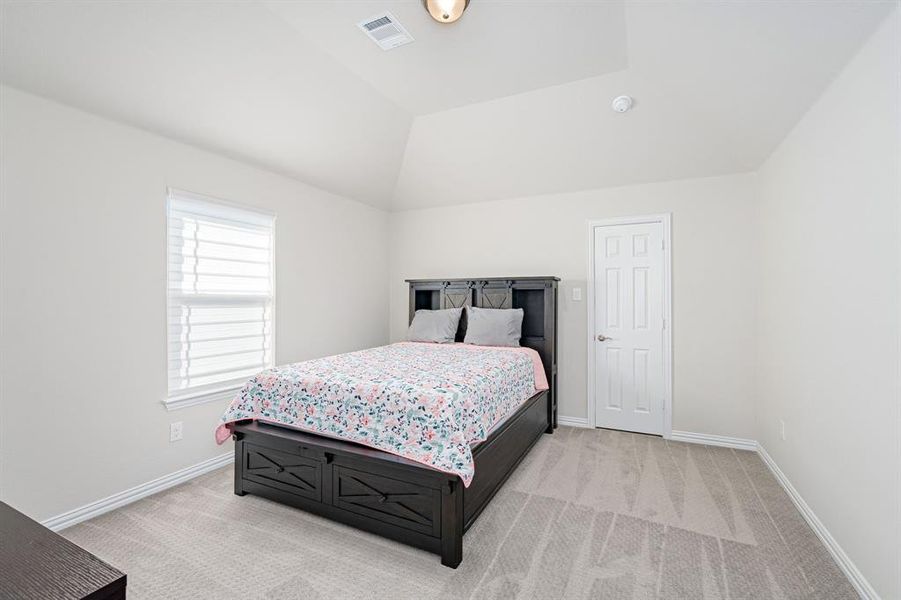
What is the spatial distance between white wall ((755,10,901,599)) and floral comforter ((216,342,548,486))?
172 centimetres

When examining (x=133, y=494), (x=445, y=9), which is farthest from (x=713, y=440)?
(x=133, y=494)

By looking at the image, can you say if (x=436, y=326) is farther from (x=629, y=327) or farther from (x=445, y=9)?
(x=445, y=9)

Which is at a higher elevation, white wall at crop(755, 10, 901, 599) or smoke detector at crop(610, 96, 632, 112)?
smoke detector at crop(610, 96, 632, 112)

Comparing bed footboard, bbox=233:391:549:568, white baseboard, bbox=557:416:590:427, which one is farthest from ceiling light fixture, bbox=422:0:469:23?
white baseboard, bbox=557:416:590:427

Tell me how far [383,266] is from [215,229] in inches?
84.6

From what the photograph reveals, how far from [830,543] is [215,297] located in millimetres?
4057

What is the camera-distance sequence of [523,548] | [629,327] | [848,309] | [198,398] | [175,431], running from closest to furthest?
[848,309]
[523,548]
[175,431]
[198,398]
[629,327]

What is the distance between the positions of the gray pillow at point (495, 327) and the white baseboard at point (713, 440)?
1.66 meters

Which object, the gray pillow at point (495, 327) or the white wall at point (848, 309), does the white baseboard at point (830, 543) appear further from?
the gray pillow at point (495, 327)

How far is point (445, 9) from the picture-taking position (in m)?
2.32

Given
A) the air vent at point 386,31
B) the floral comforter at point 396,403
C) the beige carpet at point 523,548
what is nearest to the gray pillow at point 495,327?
the floral comforter at point 396,403

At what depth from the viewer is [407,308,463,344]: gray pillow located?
4152mm

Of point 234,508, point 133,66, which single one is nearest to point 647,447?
point 234,508

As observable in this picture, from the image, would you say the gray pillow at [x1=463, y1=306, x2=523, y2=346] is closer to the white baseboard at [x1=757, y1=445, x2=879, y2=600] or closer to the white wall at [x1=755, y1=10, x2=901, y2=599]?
the white wall at [x1=755, y1=10, x2=901, y2=599]
